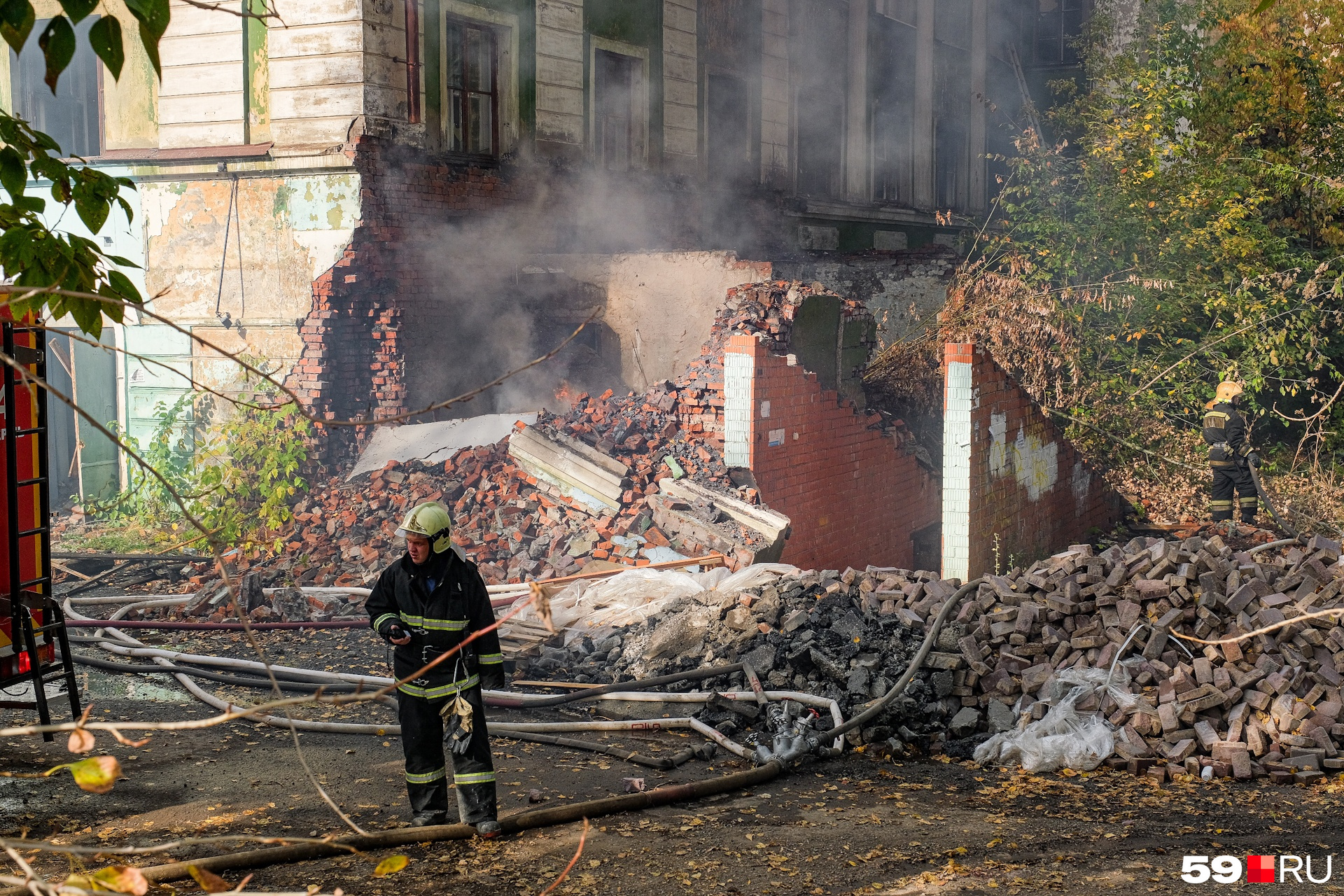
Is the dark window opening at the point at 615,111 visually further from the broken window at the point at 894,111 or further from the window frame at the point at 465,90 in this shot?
the broken window at the point at 894,111

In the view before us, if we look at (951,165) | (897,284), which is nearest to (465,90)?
(897,284)

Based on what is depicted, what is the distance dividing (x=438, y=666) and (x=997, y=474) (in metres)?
Result: 7.76

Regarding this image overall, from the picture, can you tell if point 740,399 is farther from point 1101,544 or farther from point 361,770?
point 1101,544

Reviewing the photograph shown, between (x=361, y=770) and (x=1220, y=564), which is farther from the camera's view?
(x=1220, y=564)

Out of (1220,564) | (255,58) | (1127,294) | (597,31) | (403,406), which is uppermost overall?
(597,31)

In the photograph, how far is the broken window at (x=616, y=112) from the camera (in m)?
16.6

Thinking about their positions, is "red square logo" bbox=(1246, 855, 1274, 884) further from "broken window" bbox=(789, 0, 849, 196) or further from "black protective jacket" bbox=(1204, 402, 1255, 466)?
"broken window" bbox=(789, 0, 849, 196)

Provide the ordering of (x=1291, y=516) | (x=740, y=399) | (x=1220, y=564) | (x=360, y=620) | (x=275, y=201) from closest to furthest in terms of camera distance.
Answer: (x=1220, y=564)
(x=360, y=620)
(x=740, y=399)
(x=275, y=201)
(x=1291, y=516)

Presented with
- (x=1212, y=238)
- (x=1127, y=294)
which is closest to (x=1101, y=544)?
(x=1127, y=294)

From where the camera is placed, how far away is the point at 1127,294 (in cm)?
1641

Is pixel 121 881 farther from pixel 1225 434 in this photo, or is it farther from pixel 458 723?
pixel 1225 434

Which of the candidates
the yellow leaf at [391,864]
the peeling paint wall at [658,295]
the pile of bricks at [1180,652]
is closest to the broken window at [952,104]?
the peeling paint wall at [658,295]

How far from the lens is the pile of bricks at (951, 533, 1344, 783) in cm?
721

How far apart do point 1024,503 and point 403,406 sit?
7.28 metres
